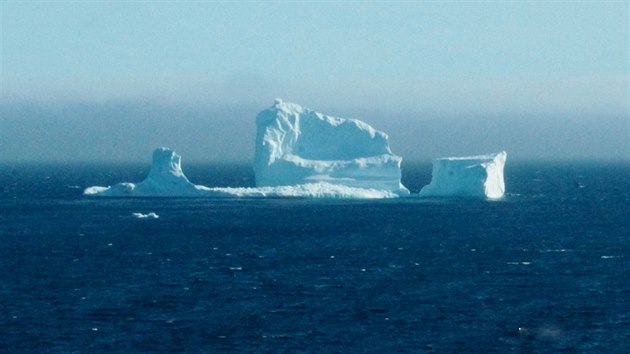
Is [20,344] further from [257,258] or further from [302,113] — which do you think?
[302,113]

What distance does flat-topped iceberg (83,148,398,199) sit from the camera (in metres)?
77.4

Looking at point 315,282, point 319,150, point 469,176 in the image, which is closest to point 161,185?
point 319,150

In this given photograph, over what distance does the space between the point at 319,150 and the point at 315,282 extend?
4050cm

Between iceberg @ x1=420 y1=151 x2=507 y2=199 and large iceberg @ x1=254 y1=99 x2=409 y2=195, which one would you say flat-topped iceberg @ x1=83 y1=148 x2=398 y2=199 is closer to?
large iceberg @ x1=254 y1=99 x2=409 y2=195

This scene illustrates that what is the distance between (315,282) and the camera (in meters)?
37.8

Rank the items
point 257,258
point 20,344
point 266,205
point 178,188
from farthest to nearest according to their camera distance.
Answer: point 178,188
point 266,205
point 257,258
point 20,344

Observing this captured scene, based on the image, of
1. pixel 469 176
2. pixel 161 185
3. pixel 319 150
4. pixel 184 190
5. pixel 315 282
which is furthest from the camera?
pixel 184 190

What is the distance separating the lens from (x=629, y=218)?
67.4m

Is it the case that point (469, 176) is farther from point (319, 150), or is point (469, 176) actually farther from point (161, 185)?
point (161, 185)

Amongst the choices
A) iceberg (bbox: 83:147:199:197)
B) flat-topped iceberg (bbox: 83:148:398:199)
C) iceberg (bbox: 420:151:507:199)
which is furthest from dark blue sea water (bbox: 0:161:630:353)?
iceberg (bbox: 83:147:199:197)

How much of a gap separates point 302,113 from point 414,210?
12.8 meters

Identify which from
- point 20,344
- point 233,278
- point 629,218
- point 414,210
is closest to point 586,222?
point 629,218

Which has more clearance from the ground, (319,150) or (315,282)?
(319,150)

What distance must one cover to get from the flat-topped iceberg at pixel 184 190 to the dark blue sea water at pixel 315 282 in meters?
9.32
